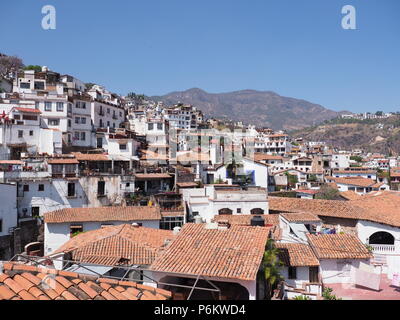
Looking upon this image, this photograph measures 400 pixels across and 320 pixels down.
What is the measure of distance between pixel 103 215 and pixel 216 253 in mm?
16930

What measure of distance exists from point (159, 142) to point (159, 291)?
44.9 m

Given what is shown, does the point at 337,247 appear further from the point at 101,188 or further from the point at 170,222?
the point at 101,188

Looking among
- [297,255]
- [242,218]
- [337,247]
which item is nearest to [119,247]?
[297,255]

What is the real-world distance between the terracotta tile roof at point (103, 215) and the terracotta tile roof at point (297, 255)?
11.0m

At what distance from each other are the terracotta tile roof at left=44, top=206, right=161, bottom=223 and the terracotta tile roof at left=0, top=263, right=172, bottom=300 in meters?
18.8

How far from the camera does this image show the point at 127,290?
5961 mm

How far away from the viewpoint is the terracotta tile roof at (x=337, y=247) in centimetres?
1714

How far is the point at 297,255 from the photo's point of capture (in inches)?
673

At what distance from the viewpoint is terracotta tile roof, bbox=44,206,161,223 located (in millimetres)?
24422

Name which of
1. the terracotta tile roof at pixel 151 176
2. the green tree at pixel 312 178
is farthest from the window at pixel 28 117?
the green tree at pixel 312 178

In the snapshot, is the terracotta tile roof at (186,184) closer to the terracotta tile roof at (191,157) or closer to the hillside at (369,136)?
the terracotta tile roof at (191,157)

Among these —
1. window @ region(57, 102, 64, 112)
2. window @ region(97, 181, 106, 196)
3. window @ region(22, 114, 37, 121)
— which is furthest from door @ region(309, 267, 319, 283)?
window @ region(57, 102, 64, 112)

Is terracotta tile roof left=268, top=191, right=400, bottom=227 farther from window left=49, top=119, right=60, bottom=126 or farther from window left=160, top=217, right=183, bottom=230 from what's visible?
window left=49, top=119, right=60, bottom=126

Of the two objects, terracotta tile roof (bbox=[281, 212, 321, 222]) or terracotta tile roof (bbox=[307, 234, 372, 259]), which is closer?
terracotta tile roof (bbox=[307, 234, 372, 259])
